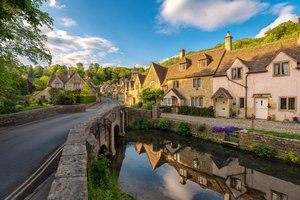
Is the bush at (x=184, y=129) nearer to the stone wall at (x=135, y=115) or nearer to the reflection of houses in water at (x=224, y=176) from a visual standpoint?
the reflection of houses in water at (x=224, y=176)

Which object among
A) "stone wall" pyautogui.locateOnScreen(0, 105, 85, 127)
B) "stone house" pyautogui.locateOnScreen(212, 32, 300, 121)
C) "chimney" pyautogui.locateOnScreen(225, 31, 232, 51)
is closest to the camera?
"stone wall" pyautogui.locateOnScreen(0, 105, 85, 127)

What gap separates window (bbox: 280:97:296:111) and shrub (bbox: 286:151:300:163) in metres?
8.75

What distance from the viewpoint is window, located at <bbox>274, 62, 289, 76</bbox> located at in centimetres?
1744

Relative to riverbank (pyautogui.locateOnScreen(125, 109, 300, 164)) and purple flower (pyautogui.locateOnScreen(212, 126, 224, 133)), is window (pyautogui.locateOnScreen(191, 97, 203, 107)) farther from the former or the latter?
purple flower (pyautogui.locateOnScreen(212, 126, 224, 133))

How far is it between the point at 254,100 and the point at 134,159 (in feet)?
52.3

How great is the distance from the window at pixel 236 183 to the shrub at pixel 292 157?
13.4 feet

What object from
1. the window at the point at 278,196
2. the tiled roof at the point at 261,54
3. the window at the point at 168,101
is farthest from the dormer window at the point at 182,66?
the window at the point at 278,196

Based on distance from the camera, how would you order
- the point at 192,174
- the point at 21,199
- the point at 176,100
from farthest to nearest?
the point at 176,100
the point at 192,174
the point at 21,199

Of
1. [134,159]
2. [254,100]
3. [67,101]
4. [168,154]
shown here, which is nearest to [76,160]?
[134,159]

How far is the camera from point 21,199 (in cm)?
400

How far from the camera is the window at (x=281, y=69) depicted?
57.2 ft

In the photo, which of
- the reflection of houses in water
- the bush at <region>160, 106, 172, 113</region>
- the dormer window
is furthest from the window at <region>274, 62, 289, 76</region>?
the bush at <region>160, 106, 172, 113</region>

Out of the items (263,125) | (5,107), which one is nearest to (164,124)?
(263,125)

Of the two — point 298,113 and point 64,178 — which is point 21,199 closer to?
point 64,178
